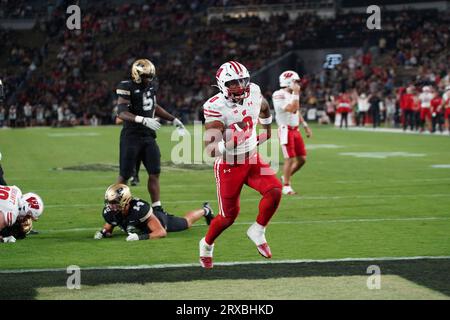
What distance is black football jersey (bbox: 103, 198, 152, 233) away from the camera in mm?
9258

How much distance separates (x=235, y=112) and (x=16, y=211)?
7.41ft

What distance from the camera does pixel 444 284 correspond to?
22.6 ft

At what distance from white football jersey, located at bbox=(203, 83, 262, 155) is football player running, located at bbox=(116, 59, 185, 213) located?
2.61m

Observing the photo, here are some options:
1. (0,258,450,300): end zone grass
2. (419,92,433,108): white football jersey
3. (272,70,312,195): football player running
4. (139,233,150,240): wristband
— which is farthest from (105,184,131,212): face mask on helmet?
(419,92,433,108): white football jersey

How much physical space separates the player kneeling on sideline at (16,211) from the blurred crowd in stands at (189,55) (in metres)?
30.7

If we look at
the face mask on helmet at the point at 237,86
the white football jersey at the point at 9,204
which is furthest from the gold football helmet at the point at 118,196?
the face mask on helmet at the point at 237,86

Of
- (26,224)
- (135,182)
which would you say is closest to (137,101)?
(26,224)

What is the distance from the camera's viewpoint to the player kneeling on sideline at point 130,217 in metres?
9.12

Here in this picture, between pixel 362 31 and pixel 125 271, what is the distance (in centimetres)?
4040

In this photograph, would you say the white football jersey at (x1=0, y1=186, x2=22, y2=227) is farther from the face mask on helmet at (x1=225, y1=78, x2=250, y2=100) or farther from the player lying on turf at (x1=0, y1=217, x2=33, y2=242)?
the face mask on helmet at (x1=225, y1=78, x2=250, y2=100)

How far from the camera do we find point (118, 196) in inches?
357

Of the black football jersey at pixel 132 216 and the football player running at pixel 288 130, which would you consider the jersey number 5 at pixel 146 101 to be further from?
the football player running at pixel 288 130

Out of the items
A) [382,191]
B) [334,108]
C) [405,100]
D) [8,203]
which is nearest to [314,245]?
[8,203]

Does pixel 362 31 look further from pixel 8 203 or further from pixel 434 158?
pixel 8 203
